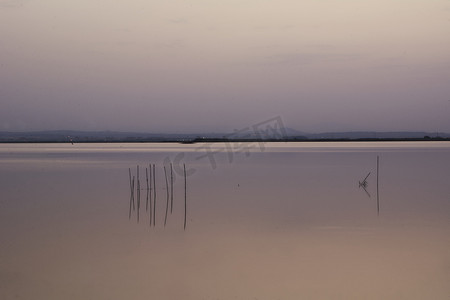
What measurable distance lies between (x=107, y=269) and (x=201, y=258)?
127cm

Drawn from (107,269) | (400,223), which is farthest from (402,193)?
(107,269)

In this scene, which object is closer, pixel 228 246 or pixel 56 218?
pixel 228 246

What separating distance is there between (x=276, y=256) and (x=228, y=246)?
94 cm

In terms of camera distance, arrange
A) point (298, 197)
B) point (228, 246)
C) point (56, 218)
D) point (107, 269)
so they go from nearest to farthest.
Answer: point (107, 269) < point (228, 246) < point (56, 218) < point (298, 197)

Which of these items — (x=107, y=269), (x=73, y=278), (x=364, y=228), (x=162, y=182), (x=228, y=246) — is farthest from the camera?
(x=162, y=182)

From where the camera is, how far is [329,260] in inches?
294

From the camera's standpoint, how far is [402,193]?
1588 centimetres

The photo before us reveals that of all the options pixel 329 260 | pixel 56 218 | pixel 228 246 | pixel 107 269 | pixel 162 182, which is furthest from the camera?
pixel 162 182

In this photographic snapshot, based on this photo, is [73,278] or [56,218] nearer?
[73,278]

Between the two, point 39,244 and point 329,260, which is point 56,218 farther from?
point 329,260

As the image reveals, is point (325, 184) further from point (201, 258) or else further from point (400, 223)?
point (201, 258)

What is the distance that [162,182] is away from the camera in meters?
20.4

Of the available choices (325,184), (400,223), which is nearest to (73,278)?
(400,223)

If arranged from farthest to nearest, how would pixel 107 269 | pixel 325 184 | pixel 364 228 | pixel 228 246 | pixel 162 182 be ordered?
pixel 162 182, pixel 325 184, pixel 364 228, pixel 228 246, pixel 107 269
